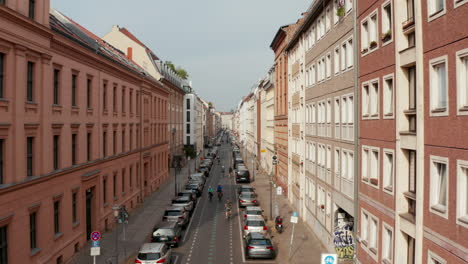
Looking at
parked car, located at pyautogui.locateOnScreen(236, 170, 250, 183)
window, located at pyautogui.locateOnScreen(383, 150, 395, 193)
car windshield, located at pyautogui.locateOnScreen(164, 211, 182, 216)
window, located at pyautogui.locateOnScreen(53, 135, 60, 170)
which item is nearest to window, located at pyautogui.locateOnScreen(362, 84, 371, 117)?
window, located at pyautogui.locateOnScreen(383, 150, 395, 193)

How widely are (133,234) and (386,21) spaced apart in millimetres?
21332

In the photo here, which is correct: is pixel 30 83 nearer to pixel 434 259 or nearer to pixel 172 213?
pixel 172 213

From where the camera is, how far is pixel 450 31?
11.6m

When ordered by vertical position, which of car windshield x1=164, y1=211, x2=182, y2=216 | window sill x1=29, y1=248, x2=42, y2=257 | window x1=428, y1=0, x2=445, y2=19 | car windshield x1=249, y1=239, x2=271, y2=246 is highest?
window x1=428, y1=0, x2=445, y2=19

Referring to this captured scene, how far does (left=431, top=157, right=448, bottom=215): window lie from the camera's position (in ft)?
40.2

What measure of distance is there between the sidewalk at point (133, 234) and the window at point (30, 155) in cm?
534

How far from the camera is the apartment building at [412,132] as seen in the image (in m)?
11.5

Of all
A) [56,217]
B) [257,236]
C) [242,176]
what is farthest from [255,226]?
[242,176]

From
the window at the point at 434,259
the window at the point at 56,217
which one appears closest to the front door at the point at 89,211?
the window at the point at 56,217

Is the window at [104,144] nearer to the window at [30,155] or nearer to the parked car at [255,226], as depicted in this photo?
the parked car at [255,226]

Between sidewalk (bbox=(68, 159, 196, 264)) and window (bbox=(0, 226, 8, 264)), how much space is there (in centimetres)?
509

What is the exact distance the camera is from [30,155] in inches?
787

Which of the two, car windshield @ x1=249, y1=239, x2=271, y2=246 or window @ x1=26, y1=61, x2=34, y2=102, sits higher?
window @ x1=26, y1=61, x2=34, y2=102

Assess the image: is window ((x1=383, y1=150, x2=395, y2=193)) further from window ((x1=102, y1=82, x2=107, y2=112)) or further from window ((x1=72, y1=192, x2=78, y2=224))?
window ((x1=102, y1=82, x2=107, y2=112))
